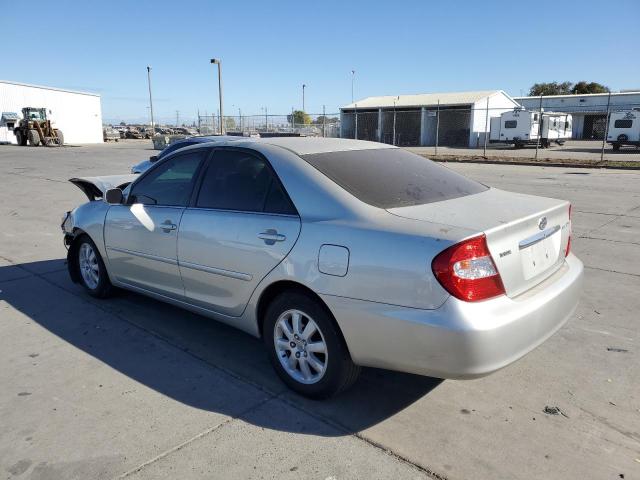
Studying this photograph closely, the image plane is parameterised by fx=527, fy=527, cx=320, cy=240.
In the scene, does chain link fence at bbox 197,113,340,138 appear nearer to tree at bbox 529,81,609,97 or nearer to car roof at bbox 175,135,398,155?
car roof at bbox 175,135,398,155

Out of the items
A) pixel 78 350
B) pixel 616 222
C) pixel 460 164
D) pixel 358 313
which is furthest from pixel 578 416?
pixel 460 164

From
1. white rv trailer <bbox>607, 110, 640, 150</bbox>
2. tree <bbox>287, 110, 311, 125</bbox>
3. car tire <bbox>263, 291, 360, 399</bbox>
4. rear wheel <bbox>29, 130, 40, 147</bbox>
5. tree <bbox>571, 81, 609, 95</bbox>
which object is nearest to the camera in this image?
car tire <bbox>263, 291, 360, 399</bbox>

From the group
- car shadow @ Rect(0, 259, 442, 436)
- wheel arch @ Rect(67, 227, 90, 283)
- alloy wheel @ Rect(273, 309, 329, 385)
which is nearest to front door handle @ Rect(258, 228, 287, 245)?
alloy wheel @ Rect(273, 309, 329, 385)

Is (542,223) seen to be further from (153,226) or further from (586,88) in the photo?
(586,88)

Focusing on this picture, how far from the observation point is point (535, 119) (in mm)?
35281

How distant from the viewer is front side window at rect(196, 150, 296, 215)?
341 centimetres

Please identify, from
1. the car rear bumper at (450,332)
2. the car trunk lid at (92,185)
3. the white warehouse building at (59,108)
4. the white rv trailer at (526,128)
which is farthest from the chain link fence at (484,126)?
the car rear bumper at (450,332)

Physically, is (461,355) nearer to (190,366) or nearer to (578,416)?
(578,416)

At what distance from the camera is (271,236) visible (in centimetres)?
327

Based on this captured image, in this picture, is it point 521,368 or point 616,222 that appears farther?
point 616,222

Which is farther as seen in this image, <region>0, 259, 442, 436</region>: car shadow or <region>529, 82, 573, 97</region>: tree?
<region>529, 82, 573, 97</region>: tree

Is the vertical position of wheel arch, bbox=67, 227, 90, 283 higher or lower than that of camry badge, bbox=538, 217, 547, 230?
lower

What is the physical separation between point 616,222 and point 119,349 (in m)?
8.06

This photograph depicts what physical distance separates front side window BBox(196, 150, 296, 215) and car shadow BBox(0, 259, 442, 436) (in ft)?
3.61
